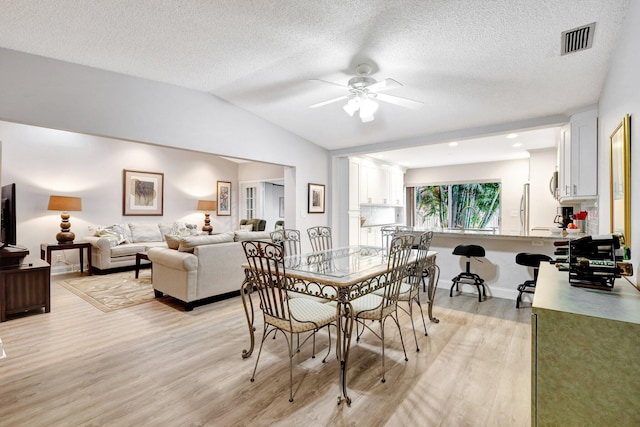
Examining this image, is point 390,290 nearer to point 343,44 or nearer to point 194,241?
point 343,44

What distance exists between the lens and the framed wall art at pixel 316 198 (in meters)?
5.20

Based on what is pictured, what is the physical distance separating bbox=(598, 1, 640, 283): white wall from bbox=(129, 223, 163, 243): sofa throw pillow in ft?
23.7

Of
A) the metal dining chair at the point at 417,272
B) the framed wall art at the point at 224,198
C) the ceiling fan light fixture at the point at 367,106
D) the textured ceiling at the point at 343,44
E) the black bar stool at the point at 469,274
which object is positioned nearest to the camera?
the textured ceiling at the point at 343,44

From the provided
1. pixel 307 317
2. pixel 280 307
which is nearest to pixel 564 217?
pixel 307 317

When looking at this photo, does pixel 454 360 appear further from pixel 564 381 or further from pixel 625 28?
pixel 625 28

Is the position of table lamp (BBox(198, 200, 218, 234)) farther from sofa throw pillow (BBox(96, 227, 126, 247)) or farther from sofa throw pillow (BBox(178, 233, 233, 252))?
sofa throw pillow (BBox(178, 233, 233, 252))

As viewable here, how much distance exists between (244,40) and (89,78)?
5.26 ft

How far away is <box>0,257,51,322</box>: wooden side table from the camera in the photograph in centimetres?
324

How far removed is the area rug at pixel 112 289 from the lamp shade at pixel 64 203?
125 centimetres

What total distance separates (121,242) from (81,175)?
60.7 inches

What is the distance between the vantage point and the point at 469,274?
416 cm

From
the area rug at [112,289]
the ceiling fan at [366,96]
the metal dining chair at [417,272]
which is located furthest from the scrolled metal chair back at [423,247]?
the area rug at [112,289]

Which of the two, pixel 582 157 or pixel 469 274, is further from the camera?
pixel 469 274

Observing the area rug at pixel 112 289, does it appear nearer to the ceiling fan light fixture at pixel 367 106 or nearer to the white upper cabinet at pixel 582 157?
the ceiling fan light fixture at pixel 367 106
